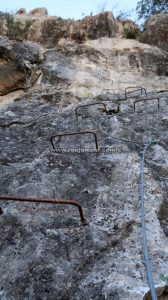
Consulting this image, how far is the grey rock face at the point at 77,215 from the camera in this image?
2885 mm

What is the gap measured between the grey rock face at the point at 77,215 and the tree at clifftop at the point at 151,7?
10.1 metres

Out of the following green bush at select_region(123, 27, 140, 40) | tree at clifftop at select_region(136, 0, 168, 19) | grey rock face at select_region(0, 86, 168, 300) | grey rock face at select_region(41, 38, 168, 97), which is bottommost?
grey rock face at select_region(0, 86, 168, 300)

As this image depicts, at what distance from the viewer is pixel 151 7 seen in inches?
585

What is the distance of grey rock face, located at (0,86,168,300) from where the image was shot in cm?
288

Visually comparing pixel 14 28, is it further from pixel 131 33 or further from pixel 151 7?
pixel 151 7

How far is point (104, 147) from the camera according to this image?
5.09 meters

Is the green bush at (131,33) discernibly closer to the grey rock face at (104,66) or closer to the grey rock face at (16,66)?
the grey rock face at (104,66)

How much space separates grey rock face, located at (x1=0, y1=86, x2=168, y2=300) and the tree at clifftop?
33.3 ft

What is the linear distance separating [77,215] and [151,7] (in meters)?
13.4

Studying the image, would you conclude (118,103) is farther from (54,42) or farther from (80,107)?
(54,42)

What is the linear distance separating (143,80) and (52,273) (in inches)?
248

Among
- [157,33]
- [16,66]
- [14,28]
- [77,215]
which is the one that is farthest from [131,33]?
[77,215]

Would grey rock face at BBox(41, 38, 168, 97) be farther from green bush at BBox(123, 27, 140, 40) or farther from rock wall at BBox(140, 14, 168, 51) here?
green bush at BBox(123, 27, 140, 40)

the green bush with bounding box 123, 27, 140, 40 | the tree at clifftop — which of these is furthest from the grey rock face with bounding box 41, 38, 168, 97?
the tree at clifftop
